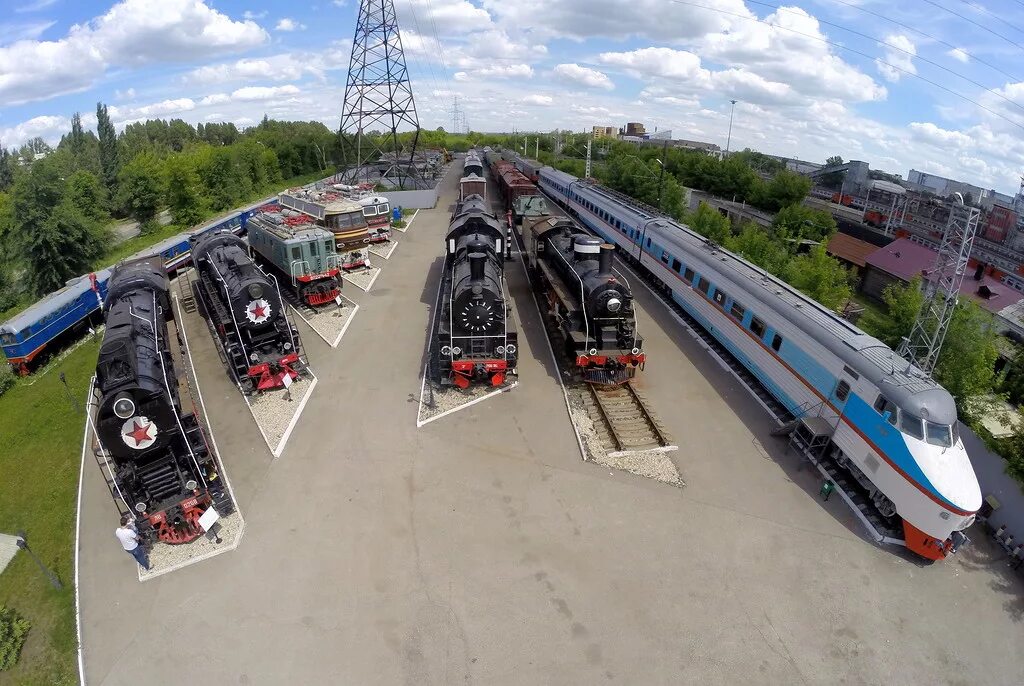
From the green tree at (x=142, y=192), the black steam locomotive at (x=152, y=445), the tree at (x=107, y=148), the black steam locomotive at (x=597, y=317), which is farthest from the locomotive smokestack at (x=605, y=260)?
the tree at (x=107, y=148)

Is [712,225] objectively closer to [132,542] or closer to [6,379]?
[132,542]

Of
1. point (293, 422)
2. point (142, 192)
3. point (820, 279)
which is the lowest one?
point (293, 422)

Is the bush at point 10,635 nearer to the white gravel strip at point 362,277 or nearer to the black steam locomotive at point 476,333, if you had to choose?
the black steam locomotive at point 476,333

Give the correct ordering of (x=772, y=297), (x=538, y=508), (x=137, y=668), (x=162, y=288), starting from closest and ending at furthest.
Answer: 1. (x=137, y=668)
2. (x=538, y=508)
3. (x=772, y=297)
4. (x=162, y=288)

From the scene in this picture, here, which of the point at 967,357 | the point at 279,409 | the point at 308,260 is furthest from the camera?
the point at 308,260

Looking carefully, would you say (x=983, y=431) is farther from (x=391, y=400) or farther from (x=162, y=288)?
(x=162, y=288)

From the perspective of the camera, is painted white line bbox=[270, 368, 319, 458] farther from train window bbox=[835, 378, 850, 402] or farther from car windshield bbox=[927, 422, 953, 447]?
car windshield bbox=[927, 422, 953, 447]

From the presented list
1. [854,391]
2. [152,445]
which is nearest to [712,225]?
[854,391]

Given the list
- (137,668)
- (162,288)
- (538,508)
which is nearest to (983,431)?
(538,508)
